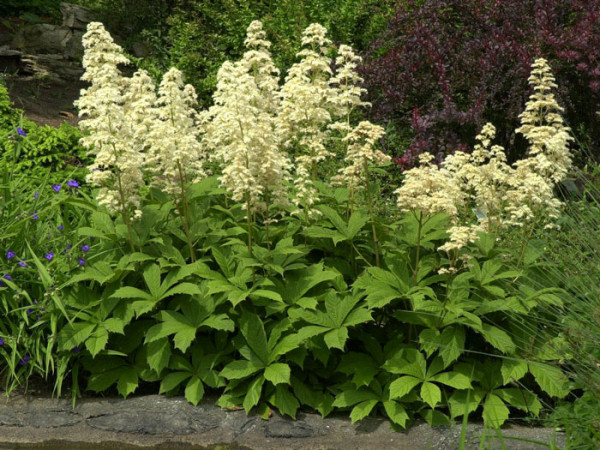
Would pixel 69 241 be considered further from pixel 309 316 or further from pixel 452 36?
pixel 452 36

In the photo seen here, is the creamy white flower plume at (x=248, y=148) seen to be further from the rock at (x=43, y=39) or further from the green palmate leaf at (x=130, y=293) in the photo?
the rock at (x=43, y=39)

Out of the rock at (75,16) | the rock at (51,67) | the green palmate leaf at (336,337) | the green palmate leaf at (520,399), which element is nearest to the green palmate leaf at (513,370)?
the green palmate leaf at (520,399)

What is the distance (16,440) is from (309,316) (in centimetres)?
174

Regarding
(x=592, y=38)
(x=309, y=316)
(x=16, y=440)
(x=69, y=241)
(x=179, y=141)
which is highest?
(x=592, y=38)

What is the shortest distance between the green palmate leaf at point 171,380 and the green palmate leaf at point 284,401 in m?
0.53

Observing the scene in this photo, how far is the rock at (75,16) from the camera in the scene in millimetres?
12242

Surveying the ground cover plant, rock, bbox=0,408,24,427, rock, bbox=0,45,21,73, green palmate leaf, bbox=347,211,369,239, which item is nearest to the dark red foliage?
the ground cover plant

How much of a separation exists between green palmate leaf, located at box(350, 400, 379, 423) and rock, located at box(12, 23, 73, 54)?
31.3 ft

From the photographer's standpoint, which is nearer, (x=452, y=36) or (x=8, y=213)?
(x=8, y=213)

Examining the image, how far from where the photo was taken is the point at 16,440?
4180 mm

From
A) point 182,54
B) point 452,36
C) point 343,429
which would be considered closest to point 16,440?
point 343,429

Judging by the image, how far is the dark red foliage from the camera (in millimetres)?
7473

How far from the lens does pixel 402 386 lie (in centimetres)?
407

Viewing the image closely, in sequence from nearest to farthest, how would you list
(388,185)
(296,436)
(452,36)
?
(296,436)
(388,185)
(452,36)
